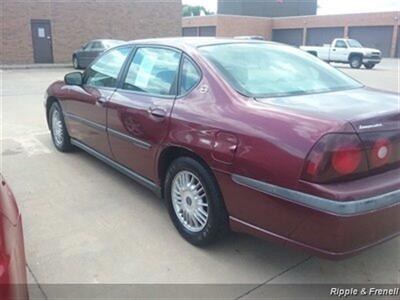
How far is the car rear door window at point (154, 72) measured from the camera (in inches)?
133

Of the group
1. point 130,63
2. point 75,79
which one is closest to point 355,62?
point 75,79

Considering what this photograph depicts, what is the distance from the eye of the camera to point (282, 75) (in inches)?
125

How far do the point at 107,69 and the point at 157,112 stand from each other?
135 cm

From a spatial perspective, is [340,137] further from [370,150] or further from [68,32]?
[68,32]

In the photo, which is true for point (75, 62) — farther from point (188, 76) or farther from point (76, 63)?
point (188, 76)

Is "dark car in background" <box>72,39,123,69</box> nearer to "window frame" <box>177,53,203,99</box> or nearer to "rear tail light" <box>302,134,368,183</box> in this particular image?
"window frame" <box>177,53,203,99</box>

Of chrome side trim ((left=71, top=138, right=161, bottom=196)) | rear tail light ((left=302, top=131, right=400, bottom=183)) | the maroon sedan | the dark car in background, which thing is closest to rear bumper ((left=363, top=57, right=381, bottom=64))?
the dark car in background

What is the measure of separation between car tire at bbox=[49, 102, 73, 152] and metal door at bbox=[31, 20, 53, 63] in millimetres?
18217

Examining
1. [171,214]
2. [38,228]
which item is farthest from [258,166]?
[38,228]

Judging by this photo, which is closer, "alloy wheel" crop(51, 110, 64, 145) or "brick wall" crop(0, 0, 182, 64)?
"alloy wheel" crop(51, 110, 64, 145)

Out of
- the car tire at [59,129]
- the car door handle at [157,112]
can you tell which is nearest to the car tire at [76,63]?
the car tire at [59,129]

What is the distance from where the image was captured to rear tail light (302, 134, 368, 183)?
7.28ft

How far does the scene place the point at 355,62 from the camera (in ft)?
80.8

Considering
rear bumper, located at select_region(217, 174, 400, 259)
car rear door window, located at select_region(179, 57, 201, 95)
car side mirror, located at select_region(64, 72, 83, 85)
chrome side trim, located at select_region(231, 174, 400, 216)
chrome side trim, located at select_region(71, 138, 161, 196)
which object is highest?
car rear door window, located at select_region(179, 57, 201, 95)
